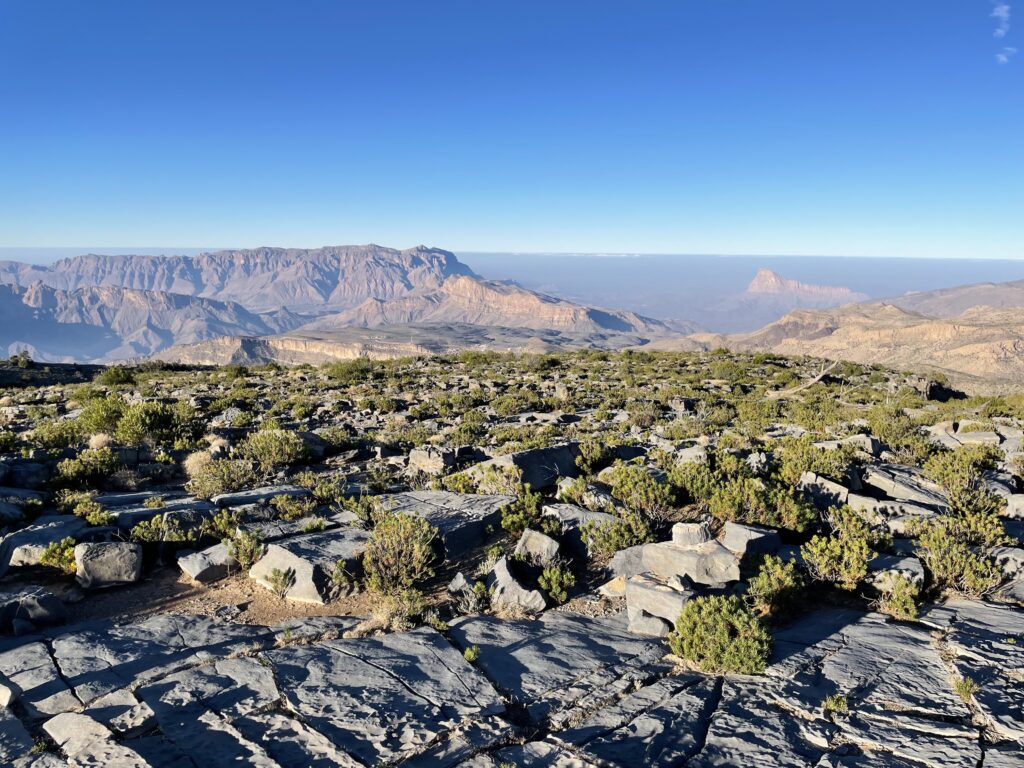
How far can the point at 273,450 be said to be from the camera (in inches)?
534

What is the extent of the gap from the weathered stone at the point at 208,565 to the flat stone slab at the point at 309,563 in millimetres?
484

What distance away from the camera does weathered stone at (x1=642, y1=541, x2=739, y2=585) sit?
782cm

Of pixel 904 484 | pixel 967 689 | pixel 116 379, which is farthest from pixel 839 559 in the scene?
pixel 116 379

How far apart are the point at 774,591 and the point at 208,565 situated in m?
8.08

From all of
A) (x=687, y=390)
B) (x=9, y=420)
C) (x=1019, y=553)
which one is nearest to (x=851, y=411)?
(x=687, y=390)

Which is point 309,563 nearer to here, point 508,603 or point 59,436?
point 508,603

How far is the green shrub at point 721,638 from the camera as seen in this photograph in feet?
19.9

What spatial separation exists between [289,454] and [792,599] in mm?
11400

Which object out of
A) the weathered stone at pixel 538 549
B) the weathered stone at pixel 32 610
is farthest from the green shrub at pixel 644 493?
the weathered stone at pixel 32 610

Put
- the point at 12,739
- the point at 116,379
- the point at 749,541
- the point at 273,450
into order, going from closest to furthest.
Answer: the point at 12,739 < the point at 749,541 < the point at 273,450 < the point at 116,379

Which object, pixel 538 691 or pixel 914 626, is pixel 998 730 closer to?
pixel 914 626

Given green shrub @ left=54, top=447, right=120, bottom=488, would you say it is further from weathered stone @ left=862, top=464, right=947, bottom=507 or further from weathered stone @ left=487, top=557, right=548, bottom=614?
weathered stone @ left=862, top=464, right=947, bottom=507

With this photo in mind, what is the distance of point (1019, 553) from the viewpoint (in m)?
8.02

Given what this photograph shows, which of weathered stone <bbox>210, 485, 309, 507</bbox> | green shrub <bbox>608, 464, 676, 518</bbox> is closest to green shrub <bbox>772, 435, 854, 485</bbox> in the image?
green shrub <bbox>608, 464, 676, 518</bbox>
